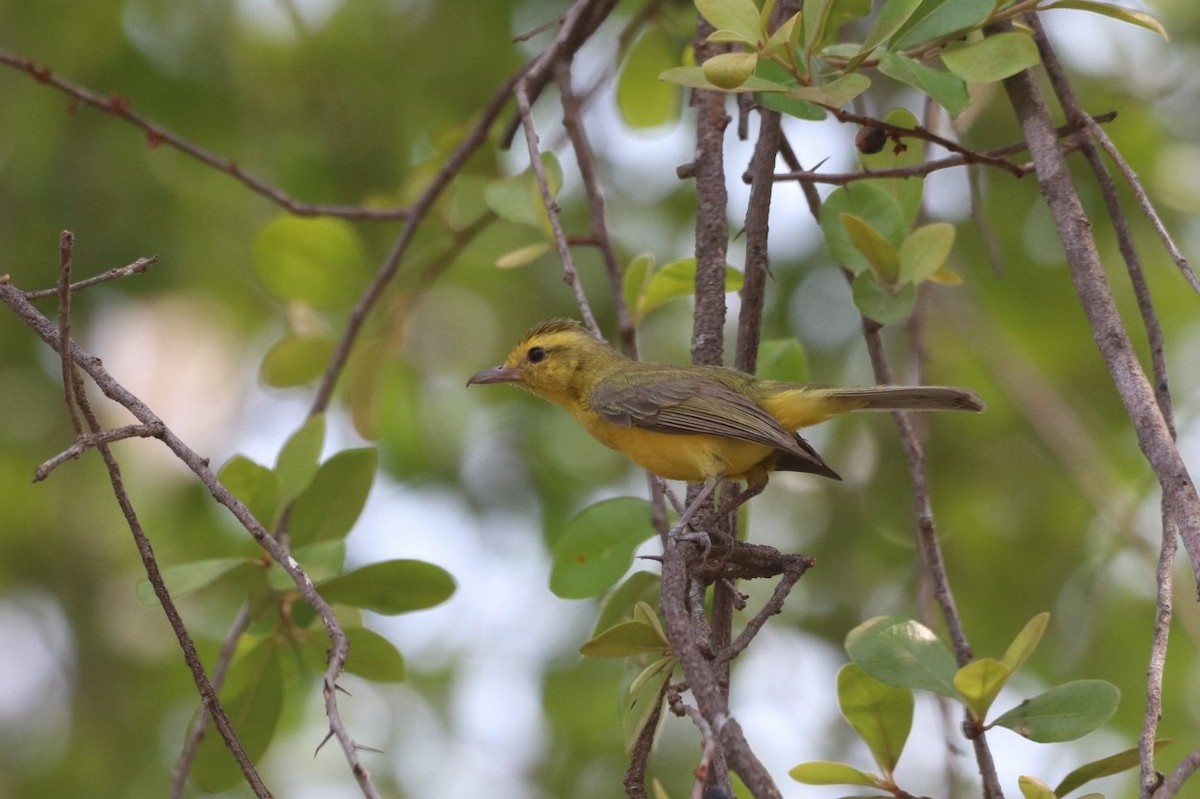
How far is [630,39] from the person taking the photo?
514 cm

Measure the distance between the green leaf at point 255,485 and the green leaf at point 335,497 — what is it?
0.10 m

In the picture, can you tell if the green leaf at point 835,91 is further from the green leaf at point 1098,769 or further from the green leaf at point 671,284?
the green leaf at point 1098,769

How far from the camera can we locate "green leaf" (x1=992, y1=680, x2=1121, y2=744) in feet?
7.85

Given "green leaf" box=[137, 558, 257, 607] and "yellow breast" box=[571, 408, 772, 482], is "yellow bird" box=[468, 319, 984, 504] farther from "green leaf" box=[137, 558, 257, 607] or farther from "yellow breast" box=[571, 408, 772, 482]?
"green leaf" box=[137, 558, 257, 607]

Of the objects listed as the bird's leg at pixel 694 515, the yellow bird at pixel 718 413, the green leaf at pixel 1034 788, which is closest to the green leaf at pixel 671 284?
the yellow bird at pixel 718 413

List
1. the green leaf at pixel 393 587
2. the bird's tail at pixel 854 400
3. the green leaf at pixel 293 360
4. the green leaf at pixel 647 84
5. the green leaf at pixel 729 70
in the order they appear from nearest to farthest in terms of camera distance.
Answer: the green leaf at pixel 729 70 < the green leaf at pixel 393 587 < the bird's tail at pixel 854 400 < the green leaf at pixel 293 360 < the green leaf at pixel 647 84

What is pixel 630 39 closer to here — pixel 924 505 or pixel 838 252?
pixel 838 252

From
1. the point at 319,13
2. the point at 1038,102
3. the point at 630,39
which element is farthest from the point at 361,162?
the point at 1038,102

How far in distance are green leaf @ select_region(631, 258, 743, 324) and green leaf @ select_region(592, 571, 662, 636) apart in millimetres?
812

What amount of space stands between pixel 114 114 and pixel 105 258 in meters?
2.08

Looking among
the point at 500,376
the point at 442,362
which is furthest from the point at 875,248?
the point at 442,362

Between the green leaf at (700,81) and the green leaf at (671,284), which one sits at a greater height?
the green leaf at (671,284)

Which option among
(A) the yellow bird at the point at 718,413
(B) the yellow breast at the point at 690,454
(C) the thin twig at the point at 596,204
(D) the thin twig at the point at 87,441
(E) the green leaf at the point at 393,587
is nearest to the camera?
(D) the thin twig at the point at 87,441

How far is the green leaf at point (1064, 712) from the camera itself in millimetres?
2393
